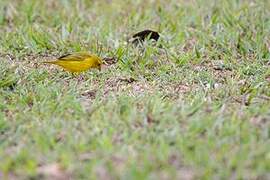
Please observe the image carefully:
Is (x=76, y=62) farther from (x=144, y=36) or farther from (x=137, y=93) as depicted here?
(x=144, y=36)

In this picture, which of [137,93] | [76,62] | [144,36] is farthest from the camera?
[144,36]

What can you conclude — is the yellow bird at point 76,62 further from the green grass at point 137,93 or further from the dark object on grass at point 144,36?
the dark object on grass at point 144,36

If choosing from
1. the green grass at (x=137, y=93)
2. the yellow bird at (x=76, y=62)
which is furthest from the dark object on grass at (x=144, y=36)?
the yellow bird at (x=76, y=62)

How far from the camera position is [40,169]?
9.77 feet

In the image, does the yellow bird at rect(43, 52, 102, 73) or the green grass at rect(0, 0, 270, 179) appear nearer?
the green grass at rect(0, 0, 270, 179)

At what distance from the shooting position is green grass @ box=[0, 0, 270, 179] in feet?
9.93

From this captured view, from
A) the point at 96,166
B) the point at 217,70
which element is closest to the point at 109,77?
the point at 217,70

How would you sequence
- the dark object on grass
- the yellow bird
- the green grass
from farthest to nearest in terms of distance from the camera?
the dark object on grass
the yellow bird
the green grass

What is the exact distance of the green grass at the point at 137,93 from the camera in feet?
9.93

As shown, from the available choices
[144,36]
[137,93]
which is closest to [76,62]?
[137,93]

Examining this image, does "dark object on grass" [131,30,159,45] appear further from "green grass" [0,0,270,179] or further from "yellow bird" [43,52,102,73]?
"yellow bird" [43,52,102,73]

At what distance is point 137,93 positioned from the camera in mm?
4316

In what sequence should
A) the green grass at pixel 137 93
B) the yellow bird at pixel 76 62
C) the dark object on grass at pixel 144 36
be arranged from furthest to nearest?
the dark object on grass at pixel 144 36 < the yellow bird at pixel 76 62 < the green grass at pixel 137 93

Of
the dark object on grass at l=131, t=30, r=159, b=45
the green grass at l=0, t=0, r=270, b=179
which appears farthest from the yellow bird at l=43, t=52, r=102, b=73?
the dark object on grass at l=131, t=30, r=159, b=45
